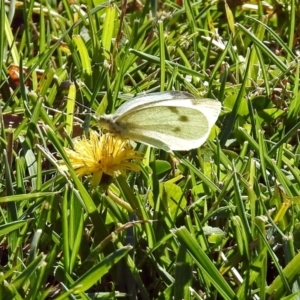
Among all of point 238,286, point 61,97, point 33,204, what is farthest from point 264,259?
point 61,97

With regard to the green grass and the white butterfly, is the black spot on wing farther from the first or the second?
the green grass

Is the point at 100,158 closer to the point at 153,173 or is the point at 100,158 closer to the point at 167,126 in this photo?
the point at 153,173

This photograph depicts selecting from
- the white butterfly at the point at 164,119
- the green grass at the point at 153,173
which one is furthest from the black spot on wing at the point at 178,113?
the green grass at the point at 153,173

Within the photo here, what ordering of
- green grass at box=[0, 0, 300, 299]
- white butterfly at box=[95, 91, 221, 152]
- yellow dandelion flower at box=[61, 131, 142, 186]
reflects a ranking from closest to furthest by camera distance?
green grass at box=[0, 0, 300, 299]
yellow dandelion flower at box=[61, 131, 142, 186]
white butterfly at box=[95, 91, 221, 152]

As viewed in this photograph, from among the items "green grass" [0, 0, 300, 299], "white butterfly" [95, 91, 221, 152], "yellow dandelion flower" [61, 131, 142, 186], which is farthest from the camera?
"white butterfly" [95, 91, 221, 152]

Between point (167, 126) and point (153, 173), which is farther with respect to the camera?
point (167, 126)

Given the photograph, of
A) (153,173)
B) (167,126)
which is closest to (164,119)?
(167,126)

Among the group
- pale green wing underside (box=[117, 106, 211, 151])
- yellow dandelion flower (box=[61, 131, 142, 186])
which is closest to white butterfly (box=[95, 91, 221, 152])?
pale green wing underside (box=[117, 106, 211, 151])
